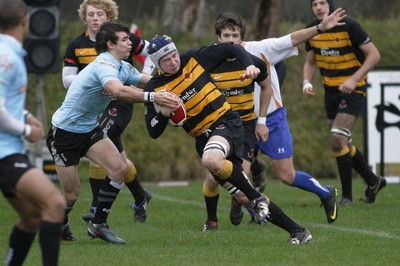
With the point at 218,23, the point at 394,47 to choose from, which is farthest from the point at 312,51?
the point at 394,47

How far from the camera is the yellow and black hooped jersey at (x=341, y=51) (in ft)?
39.8

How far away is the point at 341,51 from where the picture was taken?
40.2 ft

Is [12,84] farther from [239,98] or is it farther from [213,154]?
[239,98]

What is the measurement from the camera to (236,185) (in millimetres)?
8719

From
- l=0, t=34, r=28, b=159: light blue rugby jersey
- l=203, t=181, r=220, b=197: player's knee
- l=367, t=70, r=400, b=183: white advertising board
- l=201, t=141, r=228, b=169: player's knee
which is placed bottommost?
l=367, t=70, r=400, b=183: white advertising board

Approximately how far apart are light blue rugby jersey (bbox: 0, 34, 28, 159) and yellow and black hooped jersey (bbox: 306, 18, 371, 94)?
5879 millimetres

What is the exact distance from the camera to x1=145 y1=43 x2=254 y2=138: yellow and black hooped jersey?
29.6 feet

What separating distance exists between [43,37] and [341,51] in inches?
194

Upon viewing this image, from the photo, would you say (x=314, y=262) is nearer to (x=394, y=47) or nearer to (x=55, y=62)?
(x=55, y=62)

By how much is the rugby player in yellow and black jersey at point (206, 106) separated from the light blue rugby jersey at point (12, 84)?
2025 millimetres

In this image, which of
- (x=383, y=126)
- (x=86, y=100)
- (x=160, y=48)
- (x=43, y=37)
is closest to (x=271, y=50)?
(x=160, y=48)

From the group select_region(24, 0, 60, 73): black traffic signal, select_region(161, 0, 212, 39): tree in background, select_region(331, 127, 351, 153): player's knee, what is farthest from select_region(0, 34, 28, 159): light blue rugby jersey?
select_region(161, 0, 212, 39): tree in background

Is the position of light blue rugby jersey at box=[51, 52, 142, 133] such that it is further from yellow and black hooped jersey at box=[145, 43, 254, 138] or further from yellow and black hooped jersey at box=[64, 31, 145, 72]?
yellow and black hooped jersey at box=[64, 31, 145, 72]

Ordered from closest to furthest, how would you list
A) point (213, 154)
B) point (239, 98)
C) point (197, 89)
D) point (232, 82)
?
point (213, 154) → point (197, 89) → point (232, 82) → point (239, 98)
